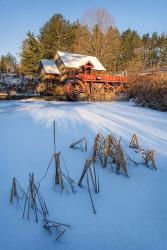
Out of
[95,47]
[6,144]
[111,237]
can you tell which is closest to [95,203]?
[111,237]

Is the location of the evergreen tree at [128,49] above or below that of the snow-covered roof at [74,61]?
above

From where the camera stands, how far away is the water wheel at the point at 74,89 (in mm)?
17406

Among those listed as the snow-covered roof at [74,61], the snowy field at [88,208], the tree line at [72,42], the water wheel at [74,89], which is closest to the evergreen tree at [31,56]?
the tree line at [72,42]

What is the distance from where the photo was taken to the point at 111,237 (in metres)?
1.83

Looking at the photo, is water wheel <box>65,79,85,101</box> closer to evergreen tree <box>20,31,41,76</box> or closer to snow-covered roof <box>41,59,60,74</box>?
snow-covered roof <box>41,59,60,74</box>

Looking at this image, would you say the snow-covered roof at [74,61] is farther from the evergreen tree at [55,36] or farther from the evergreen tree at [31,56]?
the evergreen tree at [55,36]

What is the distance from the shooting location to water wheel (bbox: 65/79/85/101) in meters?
17.4

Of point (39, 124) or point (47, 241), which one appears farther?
point (39, 124)

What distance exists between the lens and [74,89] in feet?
58.9

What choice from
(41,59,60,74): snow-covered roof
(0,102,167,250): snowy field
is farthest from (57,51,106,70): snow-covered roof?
(0,102,167,250): snowy field

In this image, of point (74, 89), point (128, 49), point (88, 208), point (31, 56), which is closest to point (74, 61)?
point (74, 89)

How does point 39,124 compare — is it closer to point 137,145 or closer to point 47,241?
point 137,145

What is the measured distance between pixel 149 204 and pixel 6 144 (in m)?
2.70

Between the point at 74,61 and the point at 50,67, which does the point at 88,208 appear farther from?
the point at 50,67
